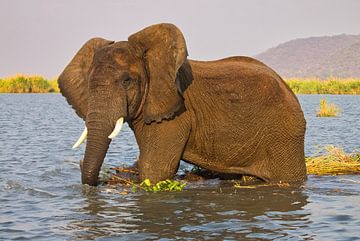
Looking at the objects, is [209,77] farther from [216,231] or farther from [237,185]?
[216,231]

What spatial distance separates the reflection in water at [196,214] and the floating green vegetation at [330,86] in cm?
4861

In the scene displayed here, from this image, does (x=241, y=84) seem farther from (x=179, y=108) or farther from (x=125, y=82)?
(x=125, y=82)

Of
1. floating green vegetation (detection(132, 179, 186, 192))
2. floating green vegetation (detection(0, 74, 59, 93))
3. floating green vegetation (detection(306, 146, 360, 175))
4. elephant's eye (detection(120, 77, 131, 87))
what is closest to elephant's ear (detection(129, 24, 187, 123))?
elephant's eye (detection(120, 77, 131, 87))

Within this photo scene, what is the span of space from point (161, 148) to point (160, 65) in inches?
45.0

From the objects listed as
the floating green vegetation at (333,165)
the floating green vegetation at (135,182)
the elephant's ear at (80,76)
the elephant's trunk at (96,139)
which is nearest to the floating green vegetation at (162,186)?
the floating green vegetation at (135,182)

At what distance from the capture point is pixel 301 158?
10.4m

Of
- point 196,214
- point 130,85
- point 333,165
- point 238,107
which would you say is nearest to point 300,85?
point 333,165

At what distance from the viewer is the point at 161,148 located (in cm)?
964

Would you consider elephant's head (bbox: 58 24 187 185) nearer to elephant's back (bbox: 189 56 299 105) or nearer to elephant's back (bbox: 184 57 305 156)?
elephant's back (bbox: 184 57 305 156)

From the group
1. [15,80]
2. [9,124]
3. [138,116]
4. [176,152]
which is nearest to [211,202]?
[176,152]

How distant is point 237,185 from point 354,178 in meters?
2.22

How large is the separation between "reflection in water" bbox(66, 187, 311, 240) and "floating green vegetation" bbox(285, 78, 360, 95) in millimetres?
48614

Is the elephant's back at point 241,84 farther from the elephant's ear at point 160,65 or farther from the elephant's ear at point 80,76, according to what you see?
the elephant's ear at point 80,76

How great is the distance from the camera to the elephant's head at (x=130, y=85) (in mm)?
9172
